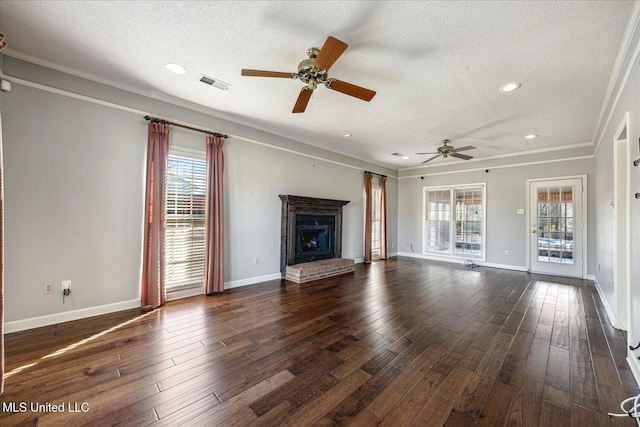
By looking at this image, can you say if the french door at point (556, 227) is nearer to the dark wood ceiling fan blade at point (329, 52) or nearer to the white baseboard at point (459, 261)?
the white baseboard at point (459, 261)

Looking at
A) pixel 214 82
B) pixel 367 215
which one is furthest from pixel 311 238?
pixel 214 82

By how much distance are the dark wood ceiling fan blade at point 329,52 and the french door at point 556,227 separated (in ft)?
20.4

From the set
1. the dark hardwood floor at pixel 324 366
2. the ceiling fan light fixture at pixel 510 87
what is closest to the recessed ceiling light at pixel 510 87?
the ceiling fan light fixture at pixel 510 87

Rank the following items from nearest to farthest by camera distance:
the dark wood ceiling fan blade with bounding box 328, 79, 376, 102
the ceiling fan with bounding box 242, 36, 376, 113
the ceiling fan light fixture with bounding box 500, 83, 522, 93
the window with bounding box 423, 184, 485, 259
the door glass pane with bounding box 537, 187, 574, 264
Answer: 1. the ceiling fan with bounding box 242, 36, 376, 113
2. the dark wood ceiling fan blade with bounding box 328, 79, 376, 102
3. the ceiling fan light fixture with bounding box 500, 83, 522, 93
4. the door glass pane with bounding box 537, 187, 574, 264
5. the window with bounding box 423, 184, 485, 259

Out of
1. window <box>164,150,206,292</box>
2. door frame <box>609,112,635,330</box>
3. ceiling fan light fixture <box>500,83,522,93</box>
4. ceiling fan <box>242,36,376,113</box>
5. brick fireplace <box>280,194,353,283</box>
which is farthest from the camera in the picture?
brick fireplace <box>280,194,353,283</box>

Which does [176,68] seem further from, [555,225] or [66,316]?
[555,225]

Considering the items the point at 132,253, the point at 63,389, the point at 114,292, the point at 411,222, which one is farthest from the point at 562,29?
the point at 411,222

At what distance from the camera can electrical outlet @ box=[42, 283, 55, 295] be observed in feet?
9.15

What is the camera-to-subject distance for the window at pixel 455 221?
6.79 meters

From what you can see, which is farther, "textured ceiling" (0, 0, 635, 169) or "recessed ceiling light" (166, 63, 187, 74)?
"recessed ceiling light" (166, 63, 187, 74)

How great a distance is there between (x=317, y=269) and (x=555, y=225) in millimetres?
5432

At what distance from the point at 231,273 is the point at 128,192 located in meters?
1.93


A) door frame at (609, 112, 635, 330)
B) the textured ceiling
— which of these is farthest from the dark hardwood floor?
the textured ceiling

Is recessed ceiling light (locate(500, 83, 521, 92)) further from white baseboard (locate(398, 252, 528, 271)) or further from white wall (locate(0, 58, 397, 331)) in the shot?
white baseboard (locate(398, 252, 528, 271))
